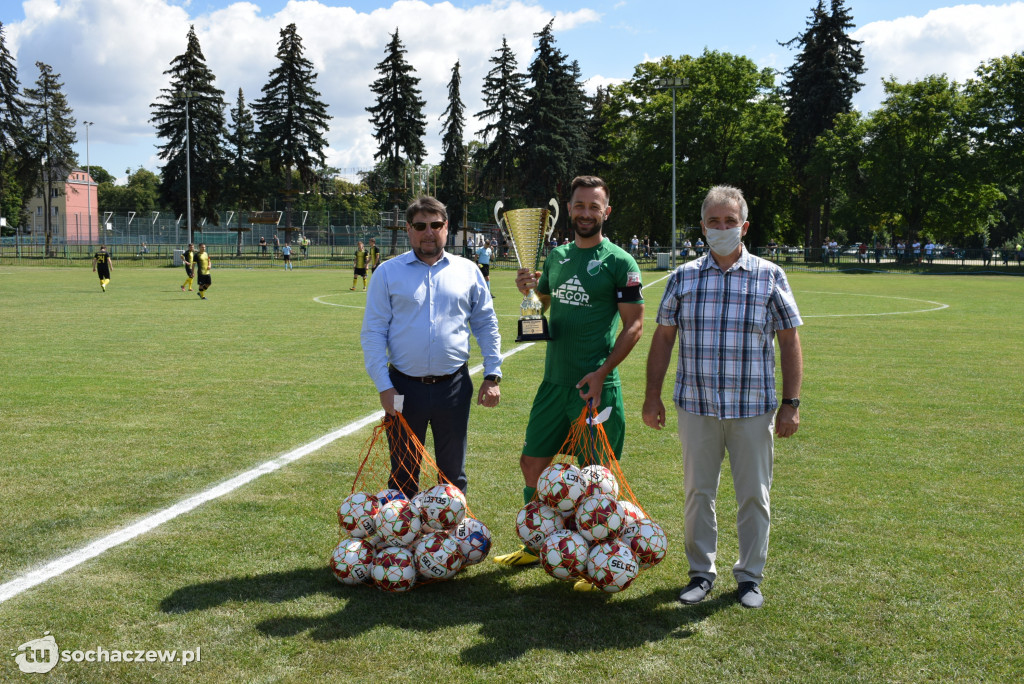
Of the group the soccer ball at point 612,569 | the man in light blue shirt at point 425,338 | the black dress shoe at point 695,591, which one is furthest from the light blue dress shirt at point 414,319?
the black dress shoe at point 695,591

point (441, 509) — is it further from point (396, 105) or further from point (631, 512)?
point (396, 105)

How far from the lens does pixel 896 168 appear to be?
184ft

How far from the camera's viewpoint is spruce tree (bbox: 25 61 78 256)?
67.4 metres

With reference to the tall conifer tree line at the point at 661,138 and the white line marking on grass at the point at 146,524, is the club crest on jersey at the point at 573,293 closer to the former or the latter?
the white line marking on grass at the point at 146,524

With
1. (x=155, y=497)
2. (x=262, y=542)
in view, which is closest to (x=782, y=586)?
(x=262, y=542)

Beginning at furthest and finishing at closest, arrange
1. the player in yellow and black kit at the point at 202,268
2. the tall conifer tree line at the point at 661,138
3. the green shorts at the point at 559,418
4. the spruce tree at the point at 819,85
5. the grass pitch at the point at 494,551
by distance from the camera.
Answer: the spruce tree at the point at 819,85 → the tall conifer tree line at the point at 661,138 → the player in yellow and black kit at the point at 202,268 → the green shorts at the point at 559,418 → the grass pitch at the point at 494,551

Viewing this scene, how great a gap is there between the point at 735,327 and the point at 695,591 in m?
1.43

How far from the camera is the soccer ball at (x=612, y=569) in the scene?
4145mm

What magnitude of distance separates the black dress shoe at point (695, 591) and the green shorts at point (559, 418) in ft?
2.68

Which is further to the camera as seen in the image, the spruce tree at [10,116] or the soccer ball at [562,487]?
the spruce tree at [10,116]

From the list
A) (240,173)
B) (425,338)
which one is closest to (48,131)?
(240,173)

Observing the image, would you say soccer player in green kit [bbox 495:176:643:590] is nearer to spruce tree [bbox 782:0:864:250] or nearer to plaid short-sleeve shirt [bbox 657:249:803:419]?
plaid short-sleeve shirt [bbox 657:249:803:419]

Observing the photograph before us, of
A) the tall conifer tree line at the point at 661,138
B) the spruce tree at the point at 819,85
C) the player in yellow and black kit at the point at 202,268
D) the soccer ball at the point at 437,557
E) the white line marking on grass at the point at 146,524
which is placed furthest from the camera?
the spruce tree at the point at 819,85

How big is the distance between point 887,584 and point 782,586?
0.60m
